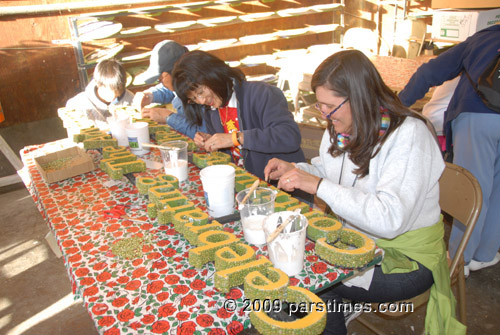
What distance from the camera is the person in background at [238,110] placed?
2.40 metres

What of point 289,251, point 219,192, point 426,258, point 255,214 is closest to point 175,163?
point 219,192

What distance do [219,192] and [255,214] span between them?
0.22 m

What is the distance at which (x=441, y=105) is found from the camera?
313cm

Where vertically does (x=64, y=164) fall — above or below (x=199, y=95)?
below

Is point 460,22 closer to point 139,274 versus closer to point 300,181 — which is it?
point 300,181

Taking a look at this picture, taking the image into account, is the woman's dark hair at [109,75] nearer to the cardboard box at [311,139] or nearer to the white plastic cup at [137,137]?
the white plastic cup at [137,137]

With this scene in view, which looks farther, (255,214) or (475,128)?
(475,128)

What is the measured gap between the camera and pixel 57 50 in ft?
16.4

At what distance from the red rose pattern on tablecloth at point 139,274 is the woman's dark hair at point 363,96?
494mm

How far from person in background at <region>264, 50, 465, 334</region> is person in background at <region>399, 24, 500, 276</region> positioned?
45.3 inches

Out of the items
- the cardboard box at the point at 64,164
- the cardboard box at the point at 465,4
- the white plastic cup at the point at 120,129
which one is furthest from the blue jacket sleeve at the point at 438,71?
the cardboard box at the point at 64,164

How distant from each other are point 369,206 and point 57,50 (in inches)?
187

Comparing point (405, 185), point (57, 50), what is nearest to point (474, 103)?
point (405, 185)

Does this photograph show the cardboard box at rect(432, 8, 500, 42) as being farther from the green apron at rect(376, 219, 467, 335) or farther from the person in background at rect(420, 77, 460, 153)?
the green apron at rect(376, 219, 467, 335)
